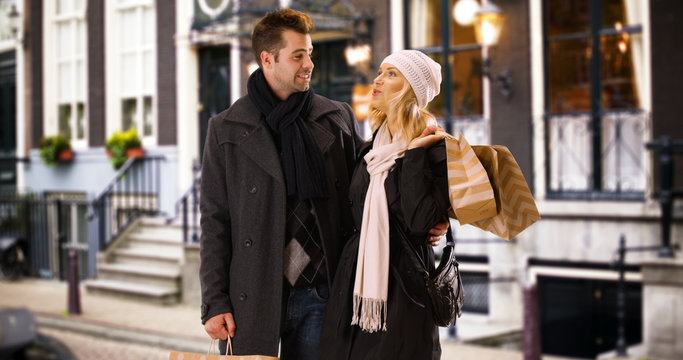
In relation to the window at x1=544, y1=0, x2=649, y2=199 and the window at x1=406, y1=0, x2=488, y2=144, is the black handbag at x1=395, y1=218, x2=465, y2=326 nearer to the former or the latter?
the window at x1=544, y1=0, x2=649, y2=199

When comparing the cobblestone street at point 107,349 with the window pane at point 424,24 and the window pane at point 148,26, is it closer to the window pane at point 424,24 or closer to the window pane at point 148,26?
the window pane at point 424,24

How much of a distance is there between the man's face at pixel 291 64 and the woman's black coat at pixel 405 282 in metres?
0.52

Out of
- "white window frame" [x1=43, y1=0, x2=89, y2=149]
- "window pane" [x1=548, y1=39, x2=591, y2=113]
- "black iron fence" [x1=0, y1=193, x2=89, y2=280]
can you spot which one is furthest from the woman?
"white window frame" [x1=43, y1=0, x2=89, y2=149]

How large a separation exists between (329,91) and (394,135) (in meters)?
9.09

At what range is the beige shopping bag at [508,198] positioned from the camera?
8.42 feet

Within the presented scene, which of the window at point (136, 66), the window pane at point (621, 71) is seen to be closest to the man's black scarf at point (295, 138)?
the window pane at point (621, 71)

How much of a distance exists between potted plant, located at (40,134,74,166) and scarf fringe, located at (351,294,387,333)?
13.3 m

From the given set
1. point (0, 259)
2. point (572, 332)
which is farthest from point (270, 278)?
point (0, 259)

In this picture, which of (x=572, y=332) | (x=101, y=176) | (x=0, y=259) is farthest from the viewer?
(x=101, y=176)

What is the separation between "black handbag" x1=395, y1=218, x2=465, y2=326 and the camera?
8.74 ft

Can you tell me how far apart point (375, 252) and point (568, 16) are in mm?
7674

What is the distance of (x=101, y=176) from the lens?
14.2 meters

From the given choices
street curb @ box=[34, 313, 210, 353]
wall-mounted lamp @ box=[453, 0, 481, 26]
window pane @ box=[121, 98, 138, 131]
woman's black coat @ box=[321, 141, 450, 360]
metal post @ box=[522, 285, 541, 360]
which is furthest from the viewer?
window pane @ box=[121, 98, 138, 131]

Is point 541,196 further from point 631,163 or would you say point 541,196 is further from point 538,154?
point 631,163
